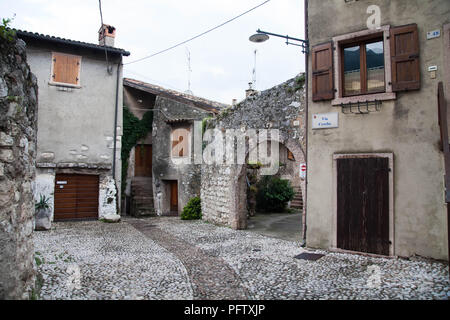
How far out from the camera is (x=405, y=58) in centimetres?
545

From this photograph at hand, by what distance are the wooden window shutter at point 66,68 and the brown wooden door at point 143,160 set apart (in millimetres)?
4500

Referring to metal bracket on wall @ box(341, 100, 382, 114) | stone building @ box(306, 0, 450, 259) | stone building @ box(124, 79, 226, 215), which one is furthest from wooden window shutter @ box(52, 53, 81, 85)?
metal bracket on wall @ box(341, 100, 382, 114)

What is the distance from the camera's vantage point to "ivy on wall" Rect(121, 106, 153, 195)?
1293cm

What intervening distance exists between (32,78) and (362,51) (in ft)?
18.6

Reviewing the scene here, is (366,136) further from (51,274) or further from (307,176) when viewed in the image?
(51,274)

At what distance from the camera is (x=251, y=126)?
8.55m

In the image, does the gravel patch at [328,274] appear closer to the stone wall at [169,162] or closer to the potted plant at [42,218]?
the potted plant at [42,218]

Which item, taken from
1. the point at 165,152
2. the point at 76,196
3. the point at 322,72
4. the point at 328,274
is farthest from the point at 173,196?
the point at 328,274

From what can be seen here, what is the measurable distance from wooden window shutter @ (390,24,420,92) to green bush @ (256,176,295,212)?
824 centimetres

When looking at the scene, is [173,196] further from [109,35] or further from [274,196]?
[109,35]

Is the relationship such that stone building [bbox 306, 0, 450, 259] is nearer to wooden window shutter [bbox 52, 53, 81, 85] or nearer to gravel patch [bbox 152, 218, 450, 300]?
gravel patch [bbox 152, 218, 450, 300]
